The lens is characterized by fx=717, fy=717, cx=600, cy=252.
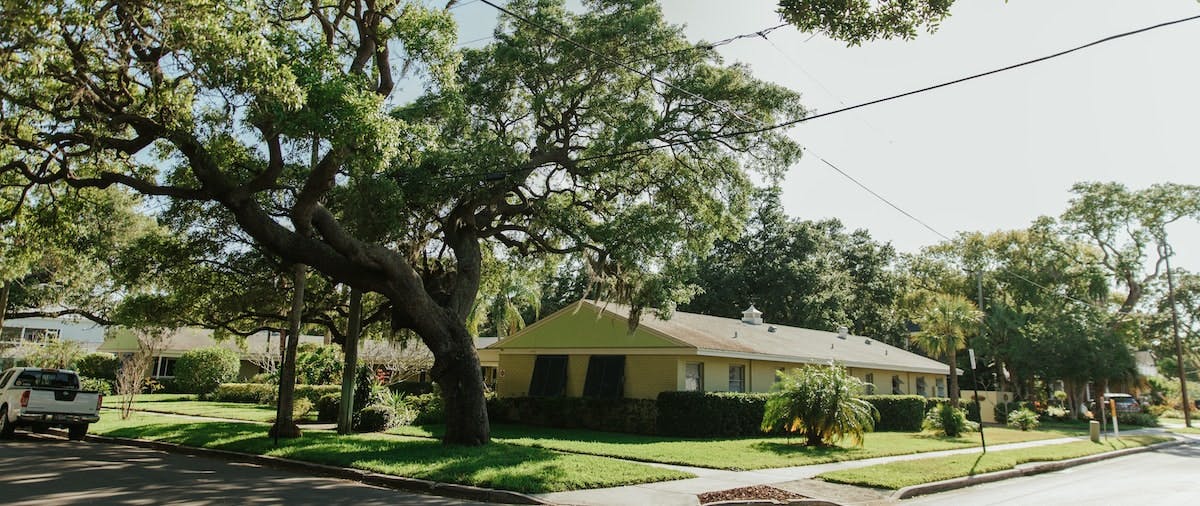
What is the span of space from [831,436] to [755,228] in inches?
1432

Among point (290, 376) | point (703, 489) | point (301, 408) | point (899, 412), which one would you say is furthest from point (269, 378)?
point (703, 489)

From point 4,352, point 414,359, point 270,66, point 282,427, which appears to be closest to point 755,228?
point 414,359

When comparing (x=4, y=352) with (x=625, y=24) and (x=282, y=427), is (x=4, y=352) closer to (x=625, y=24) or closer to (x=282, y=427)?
(x=282, y=427)

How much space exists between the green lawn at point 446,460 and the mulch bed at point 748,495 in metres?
1.55

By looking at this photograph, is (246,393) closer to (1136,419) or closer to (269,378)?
(269,378)

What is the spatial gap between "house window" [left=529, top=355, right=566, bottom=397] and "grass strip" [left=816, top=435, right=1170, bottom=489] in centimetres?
1347

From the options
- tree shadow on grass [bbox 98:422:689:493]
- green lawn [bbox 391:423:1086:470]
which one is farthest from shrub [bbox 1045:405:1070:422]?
tree shadow on grass [bbox 98:422:689:493]

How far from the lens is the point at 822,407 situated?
19.1 m

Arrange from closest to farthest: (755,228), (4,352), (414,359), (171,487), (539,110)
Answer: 1. (171,487)
2. (539,110)
3. (414,359)
4. (4,352)
5. (755,228)

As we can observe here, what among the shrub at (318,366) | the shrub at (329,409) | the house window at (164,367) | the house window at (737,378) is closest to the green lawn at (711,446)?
the house window at (737,378)

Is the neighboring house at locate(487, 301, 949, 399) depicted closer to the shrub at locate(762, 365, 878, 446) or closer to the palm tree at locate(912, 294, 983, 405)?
the shrub at locate(762, 365, 878, 446)

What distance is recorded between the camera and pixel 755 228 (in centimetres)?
5447

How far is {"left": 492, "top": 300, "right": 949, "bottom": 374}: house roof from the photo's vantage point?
80.0 ft

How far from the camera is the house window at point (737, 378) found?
25.7 meters
